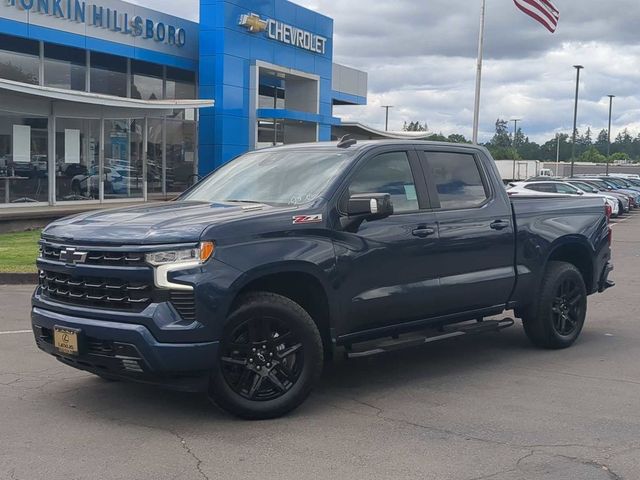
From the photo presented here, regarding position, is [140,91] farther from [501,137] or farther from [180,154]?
[501,137]

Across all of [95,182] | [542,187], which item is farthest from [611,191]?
[95,182]

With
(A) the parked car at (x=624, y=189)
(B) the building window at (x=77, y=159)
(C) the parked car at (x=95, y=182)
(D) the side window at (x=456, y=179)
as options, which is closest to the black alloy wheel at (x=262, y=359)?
(D) the side window at (x=456, y=179)

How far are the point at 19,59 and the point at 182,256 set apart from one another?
2032cm

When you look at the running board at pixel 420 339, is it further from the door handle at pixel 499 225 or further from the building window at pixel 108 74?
the building window at pixel 108 74

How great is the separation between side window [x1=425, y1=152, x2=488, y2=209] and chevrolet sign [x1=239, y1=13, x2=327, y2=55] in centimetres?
2276

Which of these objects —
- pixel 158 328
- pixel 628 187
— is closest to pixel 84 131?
pixel 158 328

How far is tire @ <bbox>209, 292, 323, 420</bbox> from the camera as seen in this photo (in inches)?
213

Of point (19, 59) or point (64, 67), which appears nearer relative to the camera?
point (19, 59)

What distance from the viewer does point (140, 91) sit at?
2767 cm

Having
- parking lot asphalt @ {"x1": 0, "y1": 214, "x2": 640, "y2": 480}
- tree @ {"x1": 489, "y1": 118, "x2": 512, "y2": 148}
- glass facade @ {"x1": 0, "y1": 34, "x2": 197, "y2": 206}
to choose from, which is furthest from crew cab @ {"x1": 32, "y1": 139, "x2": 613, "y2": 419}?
tree @ {"x1": 489, "y1": 118, "x2": 512, "y2": 148}

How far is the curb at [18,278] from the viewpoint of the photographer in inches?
490

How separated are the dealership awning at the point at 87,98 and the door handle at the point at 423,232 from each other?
1549 centimetres

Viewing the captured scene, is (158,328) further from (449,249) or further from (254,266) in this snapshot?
(449,249)

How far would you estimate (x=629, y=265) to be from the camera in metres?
16.4
